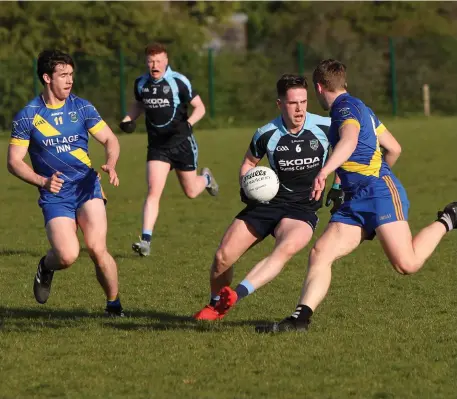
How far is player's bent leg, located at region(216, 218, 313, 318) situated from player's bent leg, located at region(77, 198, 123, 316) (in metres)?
1.22

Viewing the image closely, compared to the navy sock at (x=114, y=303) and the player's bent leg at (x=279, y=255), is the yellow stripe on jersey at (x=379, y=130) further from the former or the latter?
the navy sock at (x=114, y=303)

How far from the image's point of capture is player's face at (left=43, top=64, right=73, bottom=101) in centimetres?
868

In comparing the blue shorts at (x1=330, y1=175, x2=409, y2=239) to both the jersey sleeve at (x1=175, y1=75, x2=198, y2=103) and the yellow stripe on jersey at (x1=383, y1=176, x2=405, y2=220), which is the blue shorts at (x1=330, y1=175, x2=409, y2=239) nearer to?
the yellow stripe on jersey at (x1=383, y1=176, x2=405, y2=220)

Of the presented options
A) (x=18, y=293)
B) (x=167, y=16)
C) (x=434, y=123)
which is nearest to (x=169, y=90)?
(x=18, y=293)

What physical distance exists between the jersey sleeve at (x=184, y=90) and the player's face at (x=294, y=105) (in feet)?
17.2

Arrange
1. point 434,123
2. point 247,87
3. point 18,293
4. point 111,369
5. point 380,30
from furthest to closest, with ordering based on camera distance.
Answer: point 380,30
point 247,87
point 434,123
point 18,293
point 111,369

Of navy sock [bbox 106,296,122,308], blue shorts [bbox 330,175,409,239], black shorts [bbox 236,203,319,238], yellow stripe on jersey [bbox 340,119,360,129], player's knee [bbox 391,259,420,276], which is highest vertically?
yellow stripe on jersey [bbox 340,119,360,129]

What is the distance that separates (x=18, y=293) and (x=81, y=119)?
221 cm

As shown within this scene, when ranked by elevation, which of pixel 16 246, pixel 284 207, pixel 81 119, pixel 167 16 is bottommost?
pixel 16 246

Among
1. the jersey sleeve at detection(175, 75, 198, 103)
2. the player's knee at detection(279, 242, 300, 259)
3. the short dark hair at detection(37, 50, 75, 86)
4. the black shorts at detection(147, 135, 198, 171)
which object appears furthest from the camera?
the jersey sleeve at detection(175, 75, 198, 103)

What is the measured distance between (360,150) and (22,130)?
266 centimetres

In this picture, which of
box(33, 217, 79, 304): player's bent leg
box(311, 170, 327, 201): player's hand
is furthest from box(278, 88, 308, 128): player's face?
box(33, 217, 79, 304): player's bent leg

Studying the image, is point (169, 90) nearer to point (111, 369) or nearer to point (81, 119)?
point (81, 119)

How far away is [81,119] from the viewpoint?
8867 millimetres
